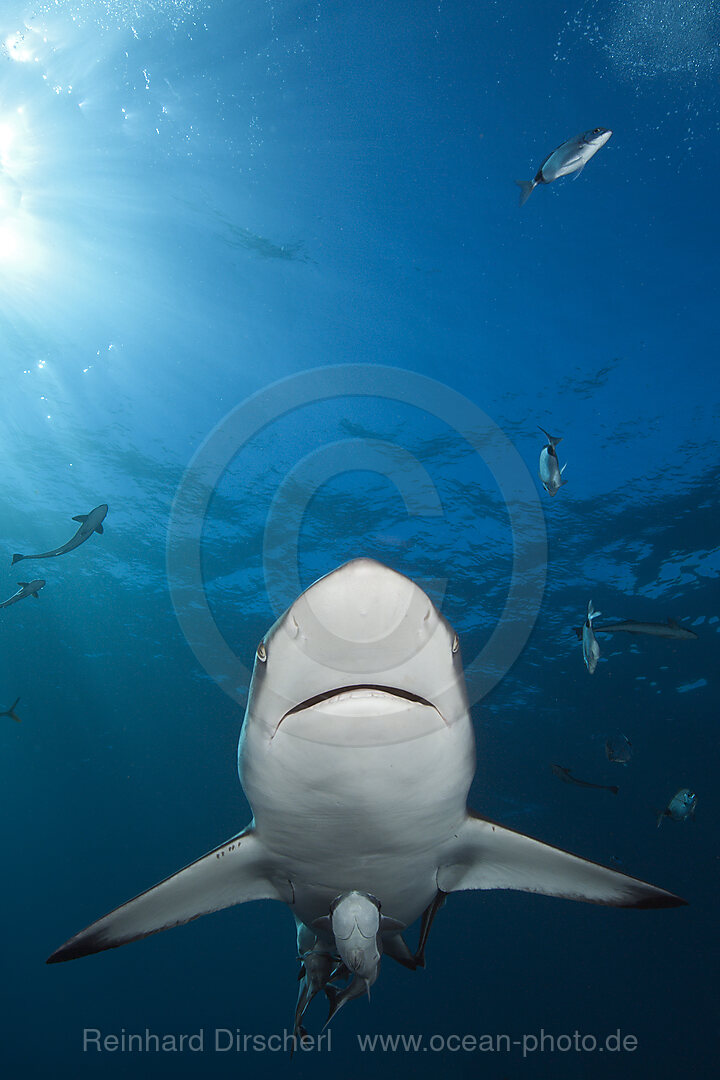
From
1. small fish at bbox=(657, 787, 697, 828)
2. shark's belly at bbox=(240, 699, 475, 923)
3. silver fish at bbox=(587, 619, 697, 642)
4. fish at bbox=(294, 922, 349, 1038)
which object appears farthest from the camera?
small fish at bbox=(657, 787, 697, 828)

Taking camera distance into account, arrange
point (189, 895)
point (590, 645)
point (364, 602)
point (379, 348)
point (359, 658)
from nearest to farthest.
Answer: point (364, 602) < point (359, 658) < point (189, 895) < point (590, 645) < point (379, 348)

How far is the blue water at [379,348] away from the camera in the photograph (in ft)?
28.6

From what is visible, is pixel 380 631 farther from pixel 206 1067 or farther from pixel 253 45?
pixel 206 1067

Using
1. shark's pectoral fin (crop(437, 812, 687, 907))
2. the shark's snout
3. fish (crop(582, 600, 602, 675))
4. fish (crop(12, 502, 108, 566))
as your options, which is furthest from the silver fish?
fish (crop(12, 502, 108, 566))

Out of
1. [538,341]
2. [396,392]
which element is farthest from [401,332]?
[538,341]

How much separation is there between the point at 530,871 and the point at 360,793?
1.95 metres

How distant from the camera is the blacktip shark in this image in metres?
2.10

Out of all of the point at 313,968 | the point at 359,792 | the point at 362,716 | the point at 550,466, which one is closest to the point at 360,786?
the point at 359,792

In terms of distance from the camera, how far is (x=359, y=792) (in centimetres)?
281

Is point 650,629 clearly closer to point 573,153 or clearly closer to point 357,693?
point 357,693

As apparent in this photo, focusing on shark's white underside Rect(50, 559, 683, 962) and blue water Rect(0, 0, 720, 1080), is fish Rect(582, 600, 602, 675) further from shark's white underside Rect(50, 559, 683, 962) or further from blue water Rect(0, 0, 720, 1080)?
blue water Rect(0, 0, 720, 1080)

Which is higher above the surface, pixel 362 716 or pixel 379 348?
pixel 379 348

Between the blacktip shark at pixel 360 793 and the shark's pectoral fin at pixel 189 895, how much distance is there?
0.01 metres

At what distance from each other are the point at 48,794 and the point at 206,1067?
105 ft
